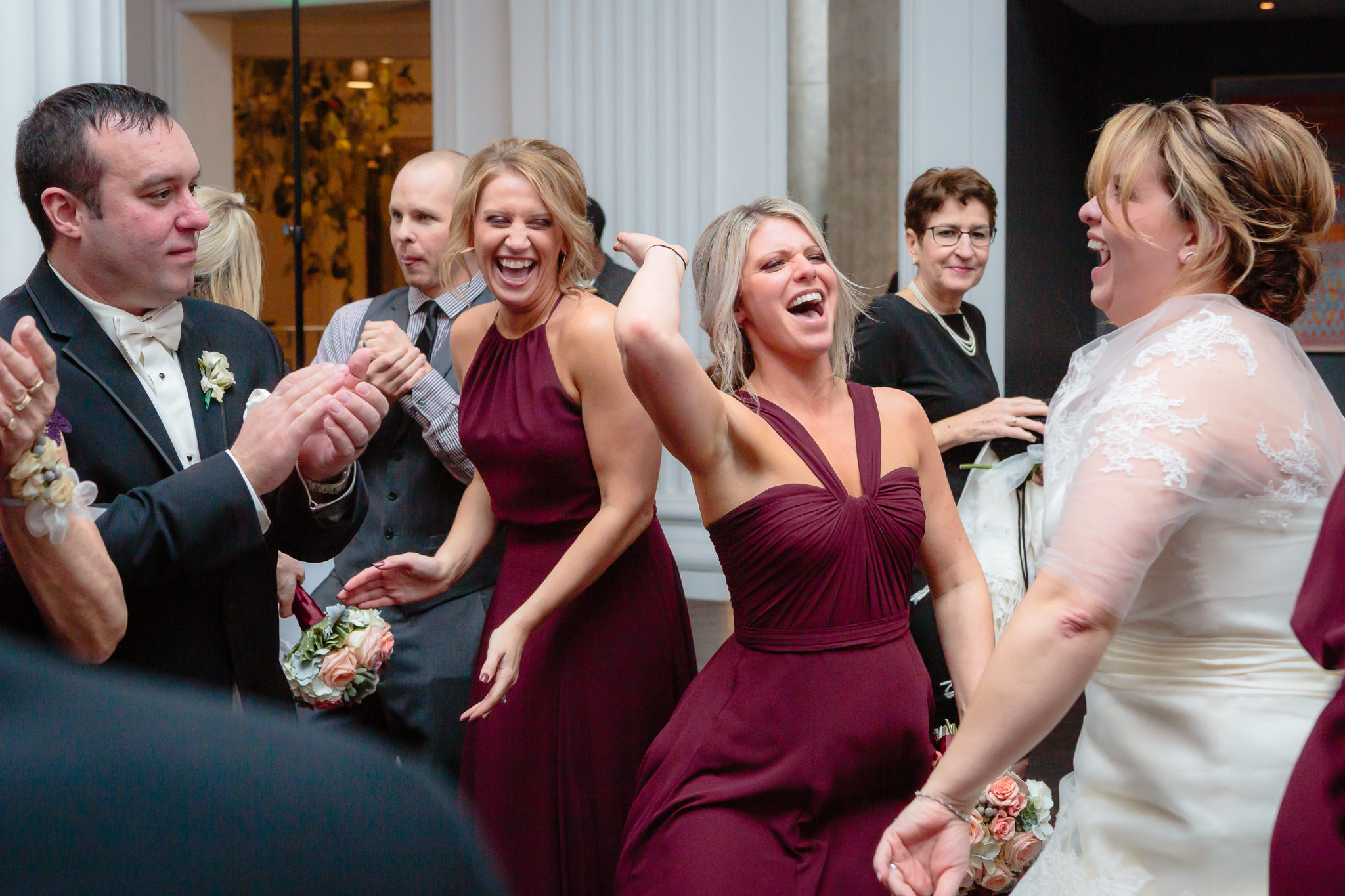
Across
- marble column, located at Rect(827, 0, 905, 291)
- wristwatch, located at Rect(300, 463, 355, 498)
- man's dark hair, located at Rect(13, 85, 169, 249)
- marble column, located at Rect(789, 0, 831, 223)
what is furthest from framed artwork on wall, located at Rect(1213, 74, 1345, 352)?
man's dark hair, located at Rect(13, 85, 169, 249)

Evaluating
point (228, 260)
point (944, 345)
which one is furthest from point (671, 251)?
point (228, 260)

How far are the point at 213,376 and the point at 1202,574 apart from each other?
5.11ft

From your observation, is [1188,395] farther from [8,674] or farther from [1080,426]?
[8,674]

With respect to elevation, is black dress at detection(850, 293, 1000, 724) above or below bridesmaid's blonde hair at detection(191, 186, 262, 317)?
below

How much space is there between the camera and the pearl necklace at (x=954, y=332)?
3674 millimetres

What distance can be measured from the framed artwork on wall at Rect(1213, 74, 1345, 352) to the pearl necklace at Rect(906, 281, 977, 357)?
4.20 metres

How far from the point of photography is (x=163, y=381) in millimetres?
2096

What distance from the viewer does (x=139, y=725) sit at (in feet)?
1.76

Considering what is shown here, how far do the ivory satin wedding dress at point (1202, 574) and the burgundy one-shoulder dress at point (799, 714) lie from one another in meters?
0.46

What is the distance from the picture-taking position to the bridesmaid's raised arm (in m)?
2.02

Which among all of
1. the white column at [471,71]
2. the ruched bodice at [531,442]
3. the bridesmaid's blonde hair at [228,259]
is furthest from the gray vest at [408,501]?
the white column at [471,71]

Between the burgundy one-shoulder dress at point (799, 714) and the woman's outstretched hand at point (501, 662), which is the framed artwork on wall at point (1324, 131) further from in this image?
the woman's outstretched hand at point (501, 662)

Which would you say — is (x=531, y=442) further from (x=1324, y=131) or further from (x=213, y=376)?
(x=1324, y=131)

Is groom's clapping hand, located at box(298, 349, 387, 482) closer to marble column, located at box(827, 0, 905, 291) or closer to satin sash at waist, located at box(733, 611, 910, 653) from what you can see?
satin sash at waist, located at box(733, 611, 910, 653)
